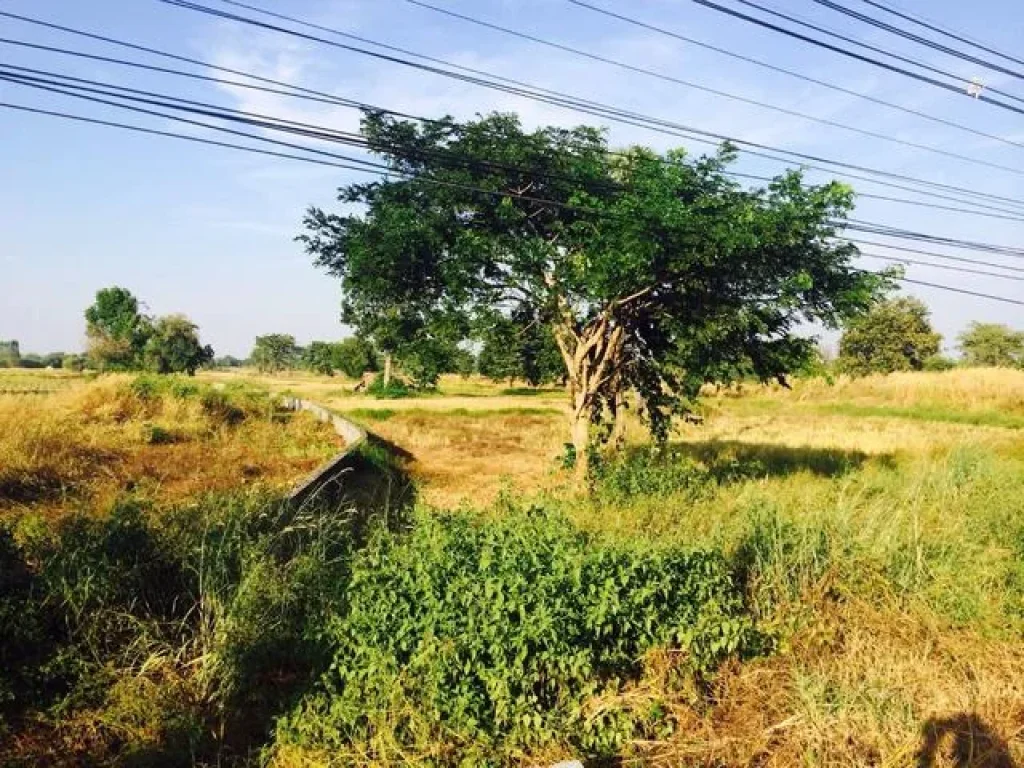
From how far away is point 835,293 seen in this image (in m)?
12.9

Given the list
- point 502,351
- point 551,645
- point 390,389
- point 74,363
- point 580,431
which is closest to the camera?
point 551,645

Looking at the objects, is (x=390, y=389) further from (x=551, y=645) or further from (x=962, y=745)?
(x=962, y=745)

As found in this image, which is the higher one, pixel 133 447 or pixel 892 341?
pixel 892 341

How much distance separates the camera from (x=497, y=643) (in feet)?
15.6

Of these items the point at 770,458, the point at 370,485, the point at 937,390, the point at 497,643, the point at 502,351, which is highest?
the point at 502,351

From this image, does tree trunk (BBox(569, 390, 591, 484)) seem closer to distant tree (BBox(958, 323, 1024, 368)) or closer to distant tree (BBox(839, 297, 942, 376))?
distant tree (BBox(839, 297, 942, 376))

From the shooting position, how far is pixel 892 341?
57.3 meters

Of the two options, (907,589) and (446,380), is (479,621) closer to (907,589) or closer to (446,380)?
(907,589)

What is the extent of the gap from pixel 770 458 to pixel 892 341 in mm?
44721

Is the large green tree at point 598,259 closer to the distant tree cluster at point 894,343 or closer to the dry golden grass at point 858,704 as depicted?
the dry golden grass at point 858,704

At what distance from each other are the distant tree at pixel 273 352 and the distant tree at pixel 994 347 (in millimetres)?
97679

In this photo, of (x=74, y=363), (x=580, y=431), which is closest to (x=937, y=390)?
(x=580, y=431)

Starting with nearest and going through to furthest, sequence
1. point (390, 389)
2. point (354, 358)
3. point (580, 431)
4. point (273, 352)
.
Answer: point (580, 431) → point (390, 389) → point (354, 358) → point (273, 352)

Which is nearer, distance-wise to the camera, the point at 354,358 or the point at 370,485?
the point at 370,485
